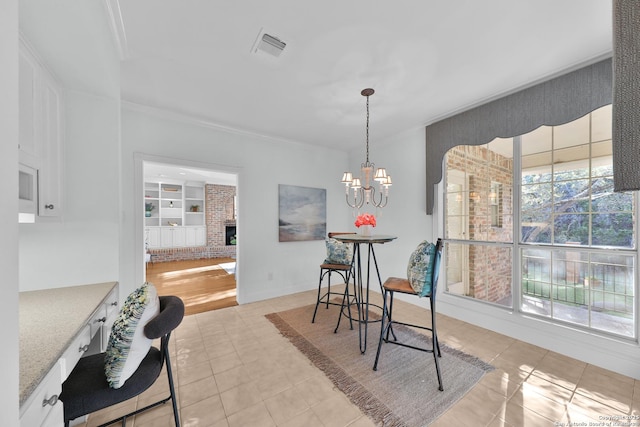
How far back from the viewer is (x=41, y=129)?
1564mm

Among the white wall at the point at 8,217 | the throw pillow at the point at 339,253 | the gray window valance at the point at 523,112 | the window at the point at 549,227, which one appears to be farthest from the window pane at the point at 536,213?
the white wall at the point at 8,217

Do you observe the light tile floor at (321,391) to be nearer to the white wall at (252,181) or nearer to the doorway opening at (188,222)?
the white wall at (252,181)

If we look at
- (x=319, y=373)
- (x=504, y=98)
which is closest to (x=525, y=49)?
(x=504, y=98)

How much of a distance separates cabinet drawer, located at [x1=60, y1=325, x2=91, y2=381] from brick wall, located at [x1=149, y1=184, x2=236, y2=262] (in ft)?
22.7

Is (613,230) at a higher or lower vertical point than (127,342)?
higher

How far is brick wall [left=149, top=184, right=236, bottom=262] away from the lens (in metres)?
7.77

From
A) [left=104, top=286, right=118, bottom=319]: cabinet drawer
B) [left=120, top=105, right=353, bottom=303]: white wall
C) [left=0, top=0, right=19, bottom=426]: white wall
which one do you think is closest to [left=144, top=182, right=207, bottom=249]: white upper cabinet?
[left=120, top=105, right=353, bottom=303]: white wall

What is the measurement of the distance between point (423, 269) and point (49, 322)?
2.24m

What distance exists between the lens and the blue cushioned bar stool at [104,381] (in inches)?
43.7

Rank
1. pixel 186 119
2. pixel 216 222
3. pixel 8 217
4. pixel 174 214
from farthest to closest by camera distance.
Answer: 1. pixel 216 222
2. pixel 174 214
3. pixel 186 119
4. pixel 8 217

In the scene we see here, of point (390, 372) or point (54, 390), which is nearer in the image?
point (54, 390)

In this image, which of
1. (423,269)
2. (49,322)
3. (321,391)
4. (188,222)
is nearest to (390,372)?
(321,391)

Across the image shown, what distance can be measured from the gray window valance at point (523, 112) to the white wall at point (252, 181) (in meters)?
1.94

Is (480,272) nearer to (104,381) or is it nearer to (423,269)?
(423,269)
